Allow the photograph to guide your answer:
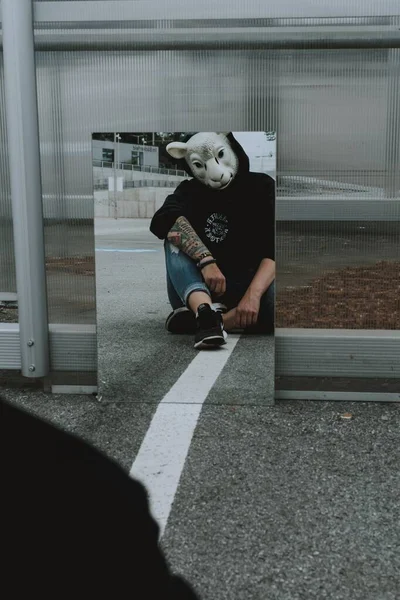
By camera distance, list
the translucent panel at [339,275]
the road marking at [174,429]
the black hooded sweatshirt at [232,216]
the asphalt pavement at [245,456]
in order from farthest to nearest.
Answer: the translucent panel at [339,275]
the black hooded sweatshirt at [232,216]
the road marking at [174,429]
the asphalt pavement at [245,456]

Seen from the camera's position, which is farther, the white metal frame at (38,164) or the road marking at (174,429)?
the white metal frame at (38,164)

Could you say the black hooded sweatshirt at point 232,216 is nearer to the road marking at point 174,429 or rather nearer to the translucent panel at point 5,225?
the road marking at point 174,429

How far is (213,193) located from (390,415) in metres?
1.85

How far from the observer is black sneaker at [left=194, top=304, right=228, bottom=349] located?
4512mm

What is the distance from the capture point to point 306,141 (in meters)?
4.62

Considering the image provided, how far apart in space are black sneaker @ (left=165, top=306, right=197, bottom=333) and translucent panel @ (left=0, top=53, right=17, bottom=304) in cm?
129

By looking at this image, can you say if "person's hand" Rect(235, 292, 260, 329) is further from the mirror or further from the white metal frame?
the white metal frame

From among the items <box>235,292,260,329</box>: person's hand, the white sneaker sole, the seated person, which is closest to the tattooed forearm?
the seated person

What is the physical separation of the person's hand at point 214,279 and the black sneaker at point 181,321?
213 mm

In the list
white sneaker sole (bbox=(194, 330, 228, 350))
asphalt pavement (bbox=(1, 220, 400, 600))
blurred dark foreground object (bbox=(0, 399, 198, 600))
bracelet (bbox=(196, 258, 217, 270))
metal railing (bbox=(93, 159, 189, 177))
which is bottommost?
asphalt pavement (bbox=(1, 220, 400, 600))

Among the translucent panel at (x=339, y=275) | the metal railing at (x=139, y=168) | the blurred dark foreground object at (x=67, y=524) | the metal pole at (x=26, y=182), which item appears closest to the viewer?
the blurred dark foreground object at (x=67, y=524)

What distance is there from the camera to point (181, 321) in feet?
15.0

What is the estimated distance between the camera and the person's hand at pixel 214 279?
450 cm

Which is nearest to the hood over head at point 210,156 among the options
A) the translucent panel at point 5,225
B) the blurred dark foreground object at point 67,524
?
the translucent panel at point 5,225
